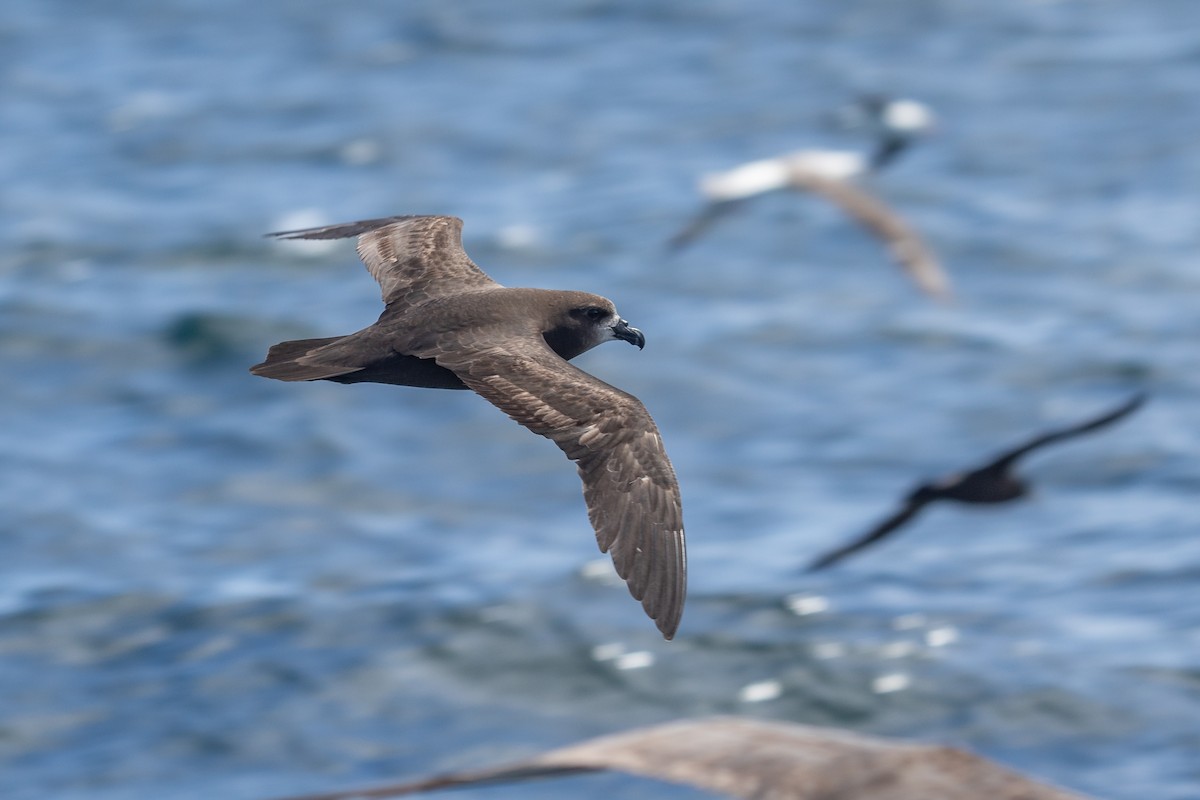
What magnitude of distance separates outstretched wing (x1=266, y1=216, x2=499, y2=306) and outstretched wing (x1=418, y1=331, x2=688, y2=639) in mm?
848

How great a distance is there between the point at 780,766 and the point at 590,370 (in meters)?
10.6

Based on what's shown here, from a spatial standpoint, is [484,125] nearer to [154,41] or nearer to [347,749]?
[154,41]

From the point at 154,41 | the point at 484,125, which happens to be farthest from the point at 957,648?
the point at 154,41

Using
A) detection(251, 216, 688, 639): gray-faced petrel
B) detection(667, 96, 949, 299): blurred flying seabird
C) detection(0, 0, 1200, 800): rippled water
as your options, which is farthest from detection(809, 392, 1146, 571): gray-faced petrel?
detection(251, 216, 688, 639): gray-faced petrel

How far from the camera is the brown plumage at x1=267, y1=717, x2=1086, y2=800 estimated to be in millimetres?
4906

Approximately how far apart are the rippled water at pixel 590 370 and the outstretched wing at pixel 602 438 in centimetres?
420

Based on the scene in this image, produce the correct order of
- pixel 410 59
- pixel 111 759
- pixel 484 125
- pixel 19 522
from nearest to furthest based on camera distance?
pixel 111 759 → pixel 19 522 → pixel 484 125 → pixel 410 59

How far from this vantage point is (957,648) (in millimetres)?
11398

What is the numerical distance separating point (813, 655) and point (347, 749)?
2958mm

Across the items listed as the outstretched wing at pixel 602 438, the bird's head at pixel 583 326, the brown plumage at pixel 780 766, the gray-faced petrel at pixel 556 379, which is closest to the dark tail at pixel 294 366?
the gray-faced petrel at pixel 556 379

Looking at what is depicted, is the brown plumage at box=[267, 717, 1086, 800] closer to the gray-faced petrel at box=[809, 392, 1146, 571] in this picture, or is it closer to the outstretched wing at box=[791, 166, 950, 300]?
the gray-faced petrel at box=[809, 392, 1146, 571]

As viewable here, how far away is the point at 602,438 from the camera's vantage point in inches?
238

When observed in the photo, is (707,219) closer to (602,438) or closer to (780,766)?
(602,438)

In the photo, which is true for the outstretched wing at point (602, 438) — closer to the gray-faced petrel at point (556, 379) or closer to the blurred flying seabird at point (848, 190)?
the gray-faced petrel at point (556, 379)
